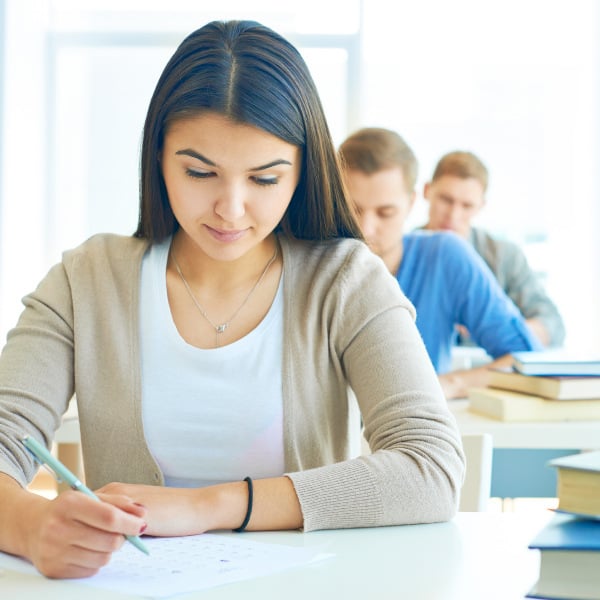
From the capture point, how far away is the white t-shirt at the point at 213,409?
1.50 metres

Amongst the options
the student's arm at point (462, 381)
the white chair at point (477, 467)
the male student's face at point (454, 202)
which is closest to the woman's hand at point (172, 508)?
the white chair at point (477, 467)

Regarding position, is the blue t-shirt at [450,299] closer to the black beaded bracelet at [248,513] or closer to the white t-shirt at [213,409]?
the white t-shirt at [213,409]

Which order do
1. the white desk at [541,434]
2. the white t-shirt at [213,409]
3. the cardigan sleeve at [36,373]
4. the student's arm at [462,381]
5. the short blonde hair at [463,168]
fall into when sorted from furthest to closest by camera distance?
1. the short blonde hair at [463,168]
2. the student's arm at [462,381]
3. the white desk at [541,434]
4. the white t-shirt at [213,409]
5. the cardigan sleeve at [36,373]

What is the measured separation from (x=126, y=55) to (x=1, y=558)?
475cm

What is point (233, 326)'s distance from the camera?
159 centimetres

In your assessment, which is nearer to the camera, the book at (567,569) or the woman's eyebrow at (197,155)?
the book at (567,569)

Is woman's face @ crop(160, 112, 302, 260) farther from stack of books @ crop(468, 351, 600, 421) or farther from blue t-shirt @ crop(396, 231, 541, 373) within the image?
blue t-shirt @ crop(396, 231, 541, 373)

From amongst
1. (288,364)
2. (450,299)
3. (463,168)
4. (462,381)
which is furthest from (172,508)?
(463,168)

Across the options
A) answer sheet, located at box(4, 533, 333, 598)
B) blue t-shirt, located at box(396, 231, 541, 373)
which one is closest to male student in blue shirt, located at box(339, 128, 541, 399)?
blue t-shirt, located at box(396, 231, 541, 373)

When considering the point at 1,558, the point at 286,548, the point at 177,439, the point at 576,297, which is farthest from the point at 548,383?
the point at 576,297

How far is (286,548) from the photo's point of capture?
114cm

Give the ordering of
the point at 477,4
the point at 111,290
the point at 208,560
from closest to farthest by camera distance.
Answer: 1. the point at 208,560
2. the point at 111,290
3. the point at 477,4

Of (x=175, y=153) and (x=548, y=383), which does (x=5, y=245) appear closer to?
(x=548, y=383)

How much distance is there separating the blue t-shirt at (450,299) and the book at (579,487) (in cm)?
212
